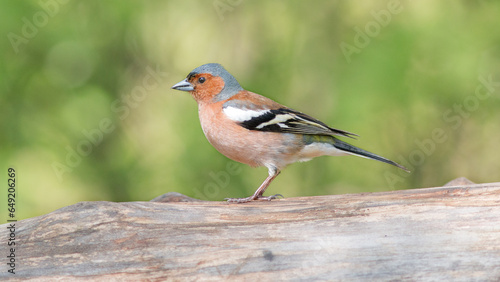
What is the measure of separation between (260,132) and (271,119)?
0.59 ft

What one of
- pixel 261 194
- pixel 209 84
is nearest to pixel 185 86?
pixel 209 84

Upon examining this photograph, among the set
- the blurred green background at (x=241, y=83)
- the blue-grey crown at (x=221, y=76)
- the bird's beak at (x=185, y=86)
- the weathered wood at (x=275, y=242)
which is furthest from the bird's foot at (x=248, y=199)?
the blurred green background at (x=241, y=83)

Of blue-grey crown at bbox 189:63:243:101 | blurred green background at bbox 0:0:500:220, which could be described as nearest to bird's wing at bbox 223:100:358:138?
blue-grey crown at bbox 189:63:243:101

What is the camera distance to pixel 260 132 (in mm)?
4812

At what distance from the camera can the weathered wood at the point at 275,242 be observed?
3434 millimetres

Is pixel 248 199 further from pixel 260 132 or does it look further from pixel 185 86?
pixel 185 86

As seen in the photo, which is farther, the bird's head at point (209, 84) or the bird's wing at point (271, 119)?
the bird's head at point (209, 84)

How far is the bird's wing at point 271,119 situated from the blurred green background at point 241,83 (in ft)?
7.16

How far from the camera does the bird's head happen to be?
518cm

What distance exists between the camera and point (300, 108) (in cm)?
746

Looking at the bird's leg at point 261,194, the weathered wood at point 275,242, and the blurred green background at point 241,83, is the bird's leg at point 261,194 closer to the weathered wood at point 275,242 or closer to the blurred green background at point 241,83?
the weathered wood at point 275,242

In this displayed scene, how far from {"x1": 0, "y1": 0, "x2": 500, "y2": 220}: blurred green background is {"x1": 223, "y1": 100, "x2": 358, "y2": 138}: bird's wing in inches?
85.9

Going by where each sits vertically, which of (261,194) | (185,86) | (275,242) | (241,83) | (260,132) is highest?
(241,83)

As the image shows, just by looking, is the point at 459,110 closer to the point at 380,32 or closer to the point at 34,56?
the point at 380,32
